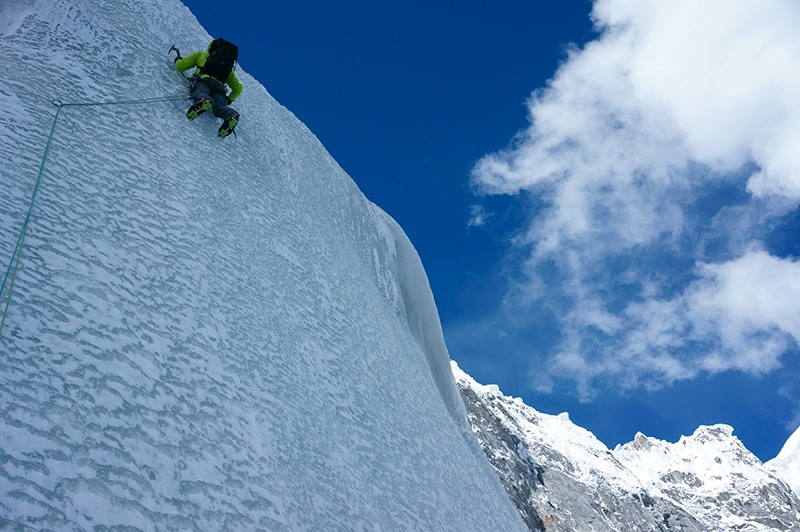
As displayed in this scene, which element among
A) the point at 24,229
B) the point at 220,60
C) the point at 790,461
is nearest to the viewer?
the point at 24,229

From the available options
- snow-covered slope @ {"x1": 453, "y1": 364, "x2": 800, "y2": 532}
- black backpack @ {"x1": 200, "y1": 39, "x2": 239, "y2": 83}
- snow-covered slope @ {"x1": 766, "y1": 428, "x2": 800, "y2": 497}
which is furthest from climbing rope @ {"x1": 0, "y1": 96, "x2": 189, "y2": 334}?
snow-covered slope @ {"x1": 766, "y1": 428, "x2": 800, "y2": 497}

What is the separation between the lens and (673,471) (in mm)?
136625

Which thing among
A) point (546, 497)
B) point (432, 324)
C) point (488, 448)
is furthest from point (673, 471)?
point (432, 324)

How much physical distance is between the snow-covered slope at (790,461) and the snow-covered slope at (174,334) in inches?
8141

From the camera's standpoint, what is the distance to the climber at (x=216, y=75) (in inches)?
169

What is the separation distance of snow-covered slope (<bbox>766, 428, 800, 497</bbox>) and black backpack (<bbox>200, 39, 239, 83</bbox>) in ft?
681

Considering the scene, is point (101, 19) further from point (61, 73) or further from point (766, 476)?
point (766, 476)

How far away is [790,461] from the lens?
175125 mm

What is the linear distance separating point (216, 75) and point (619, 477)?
100887 millimetres

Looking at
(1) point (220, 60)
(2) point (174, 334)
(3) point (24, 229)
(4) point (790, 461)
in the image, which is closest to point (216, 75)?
(1) point (220, 60)

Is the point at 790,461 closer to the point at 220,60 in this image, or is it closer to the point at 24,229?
the point at 220,60

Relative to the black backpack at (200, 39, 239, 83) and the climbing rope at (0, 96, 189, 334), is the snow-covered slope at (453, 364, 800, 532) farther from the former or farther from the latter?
the climbing rope at (0, 96, 189, 334)

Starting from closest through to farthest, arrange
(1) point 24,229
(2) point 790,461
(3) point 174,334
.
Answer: (1) point 24,229
(3) point 174,334
(2) point 790,461

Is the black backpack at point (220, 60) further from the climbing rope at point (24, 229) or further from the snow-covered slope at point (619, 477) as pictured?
the snow-covered slope at point (619, 477)
